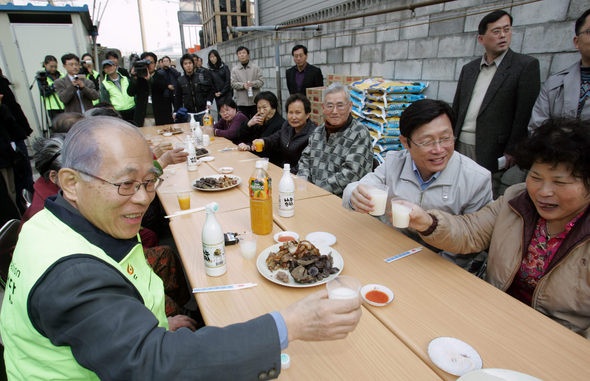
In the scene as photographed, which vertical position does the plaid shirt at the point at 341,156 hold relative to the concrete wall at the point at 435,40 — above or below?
below

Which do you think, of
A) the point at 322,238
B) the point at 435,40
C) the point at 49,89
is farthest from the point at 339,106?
the point at 49,89

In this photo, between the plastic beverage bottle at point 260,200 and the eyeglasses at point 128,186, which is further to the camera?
the plastic beverage bottle at point 260,200

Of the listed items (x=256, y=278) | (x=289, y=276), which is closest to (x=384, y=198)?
(x=289, y=276)

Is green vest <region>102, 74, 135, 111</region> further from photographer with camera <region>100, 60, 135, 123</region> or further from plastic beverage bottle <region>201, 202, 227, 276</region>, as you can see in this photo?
plastic beverage bottle <region>201, 202, 227, 276</region>

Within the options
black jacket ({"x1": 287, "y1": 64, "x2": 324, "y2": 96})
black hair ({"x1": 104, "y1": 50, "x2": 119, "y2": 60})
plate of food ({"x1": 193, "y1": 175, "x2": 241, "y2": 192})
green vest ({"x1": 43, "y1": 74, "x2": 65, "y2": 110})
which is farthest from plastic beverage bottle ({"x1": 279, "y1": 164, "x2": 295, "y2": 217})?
black hair ({"x1": 104, "y1": 50, "x2": 119, "y2": 60})

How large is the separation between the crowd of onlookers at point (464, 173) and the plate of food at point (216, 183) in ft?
1.19

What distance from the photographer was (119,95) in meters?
6.12

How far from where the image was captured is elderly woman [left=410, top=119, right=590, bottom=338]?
4.21ft

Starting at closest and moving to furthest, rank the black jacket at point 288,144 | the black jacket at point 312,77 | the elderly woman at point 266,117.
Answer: the black jacket at point 288,144 → the elderly woman at point 266,117 → the black jacket at point 312,77

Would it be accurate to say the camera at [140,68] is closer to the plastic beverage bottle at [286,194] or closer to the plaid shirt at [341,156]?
the plaid shirt at [341,156]

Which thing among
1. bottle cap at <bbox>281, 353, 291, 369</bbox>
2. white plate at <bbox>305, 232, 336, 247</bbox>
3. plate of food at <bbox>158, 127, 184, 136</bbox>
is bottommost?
bottle cap at <bbox>281, 353, 291, 369</bbox>

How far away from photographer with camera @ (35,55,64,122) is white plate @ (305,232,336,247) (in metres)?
6.50

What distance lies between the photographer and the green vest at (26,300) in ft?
2.68

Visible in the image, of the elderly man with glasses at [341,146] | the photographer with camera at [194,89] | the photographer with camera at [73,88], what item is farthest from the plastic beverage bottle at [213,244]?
the photographer with camera at [194,89]
